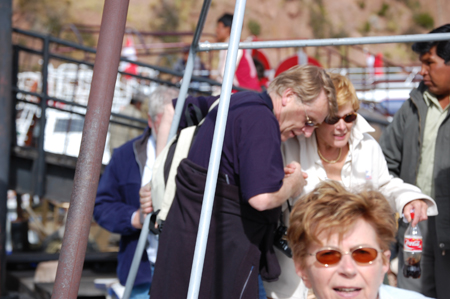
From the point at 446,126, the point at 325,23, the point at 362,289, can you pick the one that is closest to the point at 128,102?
the point at 446,126

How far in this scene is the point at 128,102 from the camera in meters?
8.09

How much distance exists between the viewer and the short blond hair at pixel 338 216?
1.62m

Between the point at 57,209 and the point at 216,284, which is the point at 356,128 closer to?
the point at 216,284

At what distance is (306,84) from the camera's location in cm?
221

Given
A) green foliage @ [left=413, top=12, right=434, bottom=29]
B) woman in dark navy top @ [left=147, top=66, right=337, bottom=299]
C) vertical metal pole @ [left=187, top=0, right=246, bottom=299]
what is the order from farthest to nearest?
green foliage @ [left=413, top=12, right=434, bottom=29] → woman in dark navy top @ [left=147, top=66, right=337, bottom=299] → vertical metal pole @ [left=187, top=0, right=246, bottom=299]

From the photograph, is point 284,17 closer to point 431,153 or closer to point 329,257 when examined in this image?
point 431,153

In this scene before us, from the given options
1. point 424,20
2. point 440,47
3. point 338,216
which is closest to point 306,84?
point 338,216

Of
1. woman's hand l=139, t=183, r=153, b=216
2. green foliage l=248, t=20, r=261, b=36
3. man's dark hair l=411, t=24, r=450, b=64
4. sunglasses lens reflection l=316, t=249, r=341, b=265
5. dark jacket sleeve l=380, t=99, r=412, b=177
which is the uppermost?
green foliage l=248, t=20, r=261, b=36

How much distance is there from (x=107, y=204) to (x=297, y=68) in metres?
1.50

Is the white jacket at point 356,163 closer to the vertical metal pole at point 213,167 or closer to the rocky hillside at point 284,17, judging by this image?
the vertical metal pole at point 213,167

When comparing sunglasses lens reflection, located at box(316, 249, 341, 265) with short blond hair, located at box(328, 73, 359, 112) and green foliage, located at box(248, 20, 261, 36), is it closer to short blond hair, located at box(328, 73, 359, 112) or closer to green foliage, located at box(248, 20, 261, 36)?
short blond hair, located at box(328, 73, 359, 112)

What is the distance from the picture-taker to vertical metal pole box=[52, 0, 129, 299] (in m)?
1.28

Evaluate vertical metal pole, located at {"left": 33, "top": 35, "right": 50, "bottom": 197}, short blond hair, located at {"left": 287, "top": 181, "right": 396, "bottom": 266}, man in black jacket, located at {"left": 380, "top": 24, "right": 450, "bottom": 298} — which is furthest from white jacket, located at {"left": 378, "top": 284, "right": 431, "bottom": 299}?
vertical metal pole, located at {"left": 33, "top": 35, "right": 50, "bottom": 197}

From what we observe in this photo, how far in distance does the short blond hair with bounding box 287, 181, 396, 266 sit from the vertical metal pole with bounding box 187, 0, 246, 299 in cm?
37
